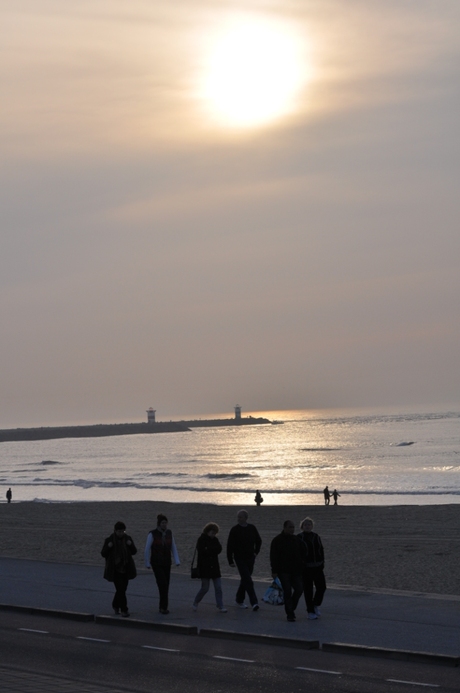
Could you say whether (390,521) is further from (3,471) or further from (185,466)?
(3,471)

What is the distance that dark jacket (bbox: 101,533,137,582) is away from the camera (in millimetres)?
13828

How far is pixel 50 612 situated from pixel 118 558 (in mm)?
1568

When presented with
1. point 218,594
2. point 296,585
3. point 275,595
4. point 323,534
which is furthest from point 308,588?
point 323,534

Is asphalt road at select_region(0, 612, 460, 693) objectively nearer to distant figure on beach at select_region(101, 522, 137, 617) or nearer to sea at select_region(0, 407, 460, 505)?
distant figure on beach at select_region(101, 522, 137, 617)

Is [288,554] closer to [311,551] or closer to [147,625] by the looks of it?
[311,551]

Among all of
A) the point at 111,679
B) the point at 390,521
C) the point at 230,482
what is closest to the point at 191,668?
the point at 111,679

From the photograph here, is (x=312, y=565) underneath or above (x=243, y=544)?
underneath

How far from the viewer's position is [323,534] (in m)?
30.2

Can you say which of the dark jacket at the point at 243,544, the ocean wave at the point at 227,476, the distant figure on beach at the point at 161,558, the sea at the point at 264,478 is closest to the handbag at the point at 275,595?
the dark jacket at the point at 243,544

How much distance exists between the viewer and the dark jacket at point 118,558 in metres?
13.8

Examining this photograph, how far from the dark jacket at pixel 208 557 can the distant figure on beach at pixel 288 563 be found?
1067 millimetres

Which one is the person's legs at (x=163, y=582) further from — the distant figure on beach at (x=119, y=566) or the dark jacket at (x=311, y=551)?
the dark jacket at (x=311, y=551)

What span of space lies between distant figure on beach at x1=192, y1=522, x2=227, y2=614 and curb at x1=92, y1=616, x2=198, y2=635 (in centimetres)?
117

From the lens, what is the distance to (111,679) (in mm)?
9844
